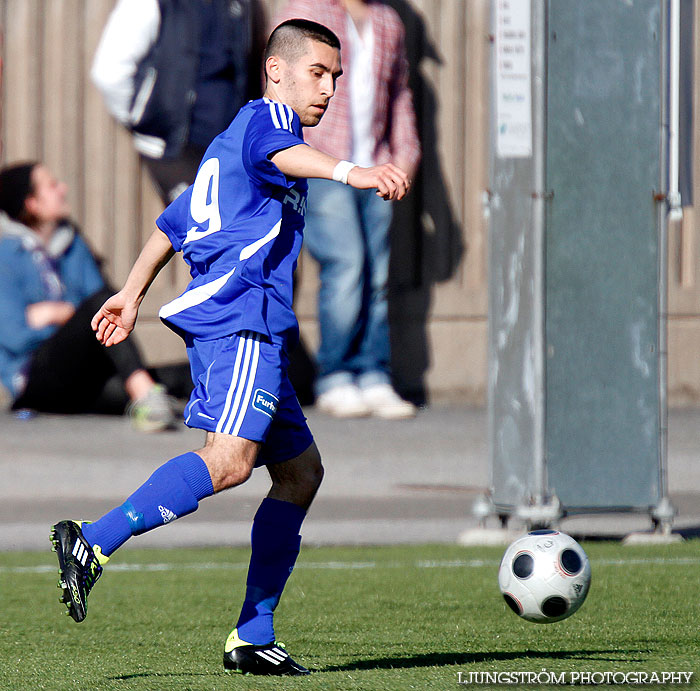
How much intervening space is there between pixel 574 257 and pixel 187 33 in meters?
5.53

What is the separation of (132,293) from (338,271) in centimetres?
716

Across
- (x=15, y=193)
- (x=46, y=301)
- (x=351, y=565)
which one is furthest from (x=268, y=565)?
(x=15, y=193)

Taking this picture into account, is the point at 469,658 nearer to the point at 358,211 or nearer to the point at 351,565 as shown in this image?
the point at 351,565

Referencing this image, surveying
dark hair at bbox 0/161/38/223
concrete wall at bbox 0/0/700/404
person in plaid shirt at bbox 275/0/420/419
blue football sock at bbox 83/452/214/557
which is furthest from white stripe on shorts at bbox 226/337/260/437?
dark hair at bbox 0/161/38/223

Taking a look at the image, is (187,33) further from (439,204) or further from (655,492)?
(655,492)

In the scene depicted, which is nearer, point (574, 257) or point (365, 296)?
point (574, 257)

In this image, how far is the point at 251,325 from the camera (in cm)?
399

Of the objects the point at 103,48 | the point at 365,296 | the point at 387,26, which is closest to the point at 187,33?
the point at 103,48

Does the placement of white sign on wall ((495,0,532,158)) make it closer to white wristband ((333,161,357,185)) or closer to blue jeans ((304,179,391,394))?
white wristband ((333,161,357,185))

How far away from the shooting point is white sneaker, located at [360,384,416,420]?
1142 cm

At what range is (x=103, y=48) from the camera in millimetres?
11797

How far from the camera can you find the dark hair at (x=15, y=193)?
1199 cm

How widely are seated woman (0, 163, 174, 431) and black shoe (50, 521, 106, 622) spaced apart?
294 inches

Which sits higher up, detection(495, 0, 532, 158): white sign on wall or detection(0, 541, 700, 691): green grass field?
detection(495, 0, 532, 158): white sign on wall
